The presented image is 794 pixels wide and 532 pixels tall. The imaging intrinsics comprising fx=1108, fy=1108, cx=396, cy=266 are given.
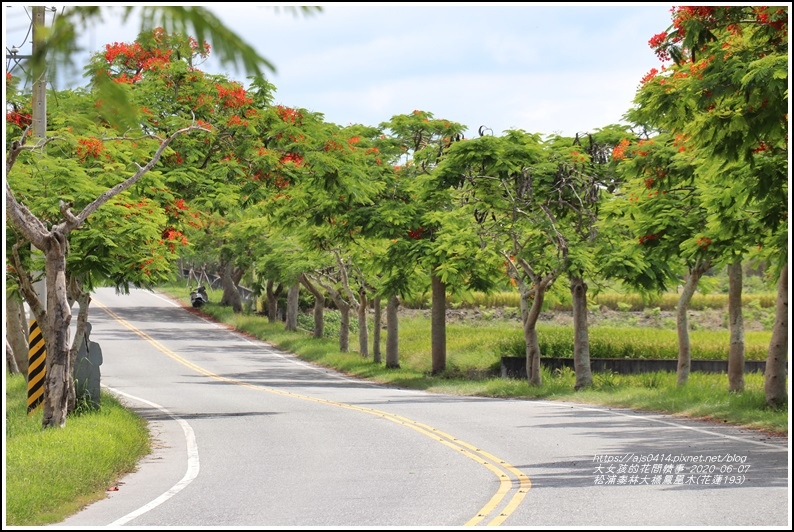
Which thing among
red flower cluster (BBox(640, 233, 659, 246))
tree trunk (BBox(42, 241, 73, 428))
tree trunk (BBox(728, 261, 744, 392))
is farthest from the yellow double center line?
tree trunk (BBox(728, 261, 744, 392))

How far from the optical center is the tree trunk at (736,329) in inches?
989

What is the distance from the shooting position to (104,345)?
48.2 metres

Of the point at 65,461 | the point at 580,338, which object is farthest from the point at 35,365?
the point at 580,338

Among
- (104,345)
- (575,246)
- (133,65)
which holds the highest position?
(133,65)

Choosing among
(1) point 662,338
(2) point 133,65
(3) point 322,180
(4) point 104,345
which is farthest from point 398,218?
(4) point 104,345

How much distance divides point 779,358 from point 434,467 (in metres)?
9.06

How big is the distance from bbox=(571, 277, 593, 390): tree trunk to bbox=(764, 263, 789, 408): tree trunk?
27.6ft

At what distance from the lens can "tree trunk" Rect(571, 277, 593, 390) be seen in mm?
28797

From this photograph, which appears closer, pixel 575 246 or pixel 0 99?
pixel 0 99

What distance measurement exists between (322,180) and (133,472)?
10274 millimetres

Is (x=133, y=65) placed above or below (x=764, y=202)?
above

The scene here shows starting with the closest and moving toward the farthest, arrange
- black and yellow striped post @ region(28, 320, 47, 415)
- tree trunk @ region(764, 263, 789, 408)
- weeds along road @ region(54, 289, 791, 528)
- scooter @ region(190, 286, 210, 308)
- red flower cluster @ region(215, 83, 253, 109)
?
weeds along road @ region(54, 289, 791, 528) < black and yellow striped post @ region(28, 320, 47, 415) < tree trunk @ region(764, 263, 789, 408) < red flower cluster @ region(215, 83, 253, 109) < scooter @ region(190, 286, 210, 308)

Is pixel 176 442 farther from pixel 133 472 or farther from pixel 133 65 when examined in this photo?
pixel 133 65

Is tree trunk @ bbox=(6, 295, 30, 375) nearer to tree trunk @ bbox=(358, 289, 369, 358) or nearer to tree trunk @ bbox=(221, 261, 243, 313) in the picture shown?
tree trunk @ bbox=(358, 289, 369, 358)
